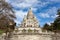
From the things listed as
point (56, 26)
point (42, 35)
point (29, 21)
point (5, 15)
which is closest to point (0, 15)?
point (5, 15)

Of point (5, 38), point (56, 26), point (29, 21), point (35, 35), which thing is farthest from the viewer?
point (29, 21)

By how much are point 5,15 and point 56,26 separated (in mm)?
13296

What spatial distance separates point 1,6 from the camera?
44.5 m

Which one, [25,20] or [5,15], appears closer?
[5,15]

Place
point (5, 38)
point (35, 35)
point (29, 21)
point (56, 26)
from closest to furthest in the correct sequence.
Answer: point (5, 38), point (35, 35), point (56, 26), point (29, 21)

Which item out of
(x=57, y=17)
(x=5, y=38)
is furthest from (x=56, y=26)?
(x=5, y=38)

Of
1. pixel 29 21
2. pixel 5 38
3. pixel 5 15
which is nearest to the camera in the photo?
pixel 5 38

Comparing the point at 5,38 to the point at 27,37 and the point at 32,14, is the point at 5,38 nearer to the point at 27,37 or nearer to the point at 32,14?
the point at 27,37

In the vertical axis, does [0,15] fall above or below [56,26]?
above

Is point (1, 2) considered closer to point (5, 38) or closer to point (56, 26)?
point (5, 38)

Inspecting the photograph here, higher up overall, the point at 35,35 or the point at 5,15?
the point at 5,15

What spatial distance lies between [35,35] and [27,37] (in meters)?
1.45

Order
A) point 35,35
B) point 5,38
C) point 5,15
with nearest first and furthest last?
point 5,38 < point 35,35 < point 5,15

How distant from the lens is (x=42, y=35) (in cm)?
4206
